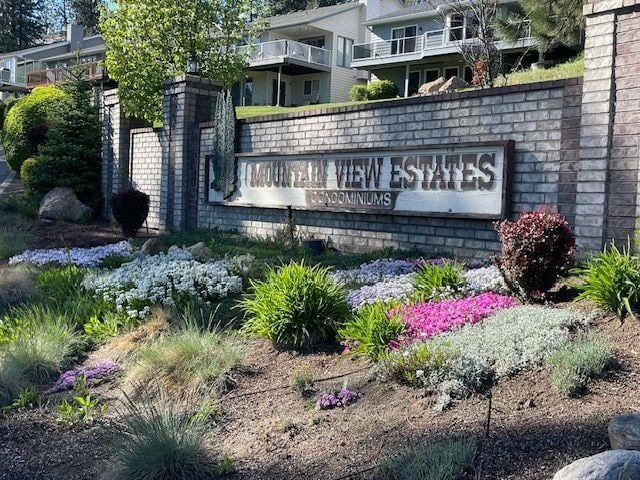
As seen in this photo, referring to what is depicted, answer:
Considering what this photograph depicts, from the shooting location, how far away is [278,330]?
6.30 meters

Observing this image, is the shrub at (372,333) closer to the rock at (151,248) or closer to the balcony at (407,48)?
the rock at (151,248)

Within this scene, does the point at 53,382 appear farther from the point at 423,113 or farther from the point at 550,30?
the point at 550,30

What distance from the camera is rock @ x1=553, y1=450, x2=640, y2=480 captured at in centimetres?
299

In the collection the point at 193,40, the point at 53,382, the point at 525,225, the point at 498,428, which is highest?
the point at 193,40

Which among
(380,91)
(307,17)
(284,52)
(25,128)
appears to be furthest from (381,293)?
(307,17)

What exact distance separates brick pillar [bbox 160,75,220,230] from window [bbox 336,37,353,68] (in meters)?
27.7

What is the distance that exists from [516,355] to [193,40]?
15.9 metres

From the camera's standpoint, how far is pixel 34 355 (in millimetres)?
6555

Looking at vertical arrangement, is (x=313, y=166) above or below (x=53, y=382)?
above

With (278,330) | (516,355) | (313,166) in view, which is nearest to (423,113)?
(313,166)

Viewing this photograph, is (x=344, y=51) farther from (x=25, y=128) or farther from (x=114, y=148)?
(x=114, y=148)

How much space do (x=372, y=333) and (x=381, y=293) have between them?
5.71 ft

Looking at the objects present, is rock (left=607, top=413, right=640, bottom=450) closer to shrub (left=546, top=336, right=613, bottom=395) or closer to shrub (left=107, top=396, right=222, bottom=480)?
shrub (left=546, top=336, right=613, bottom=395)

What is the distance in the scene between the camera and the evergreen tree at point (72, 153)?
19.2m
